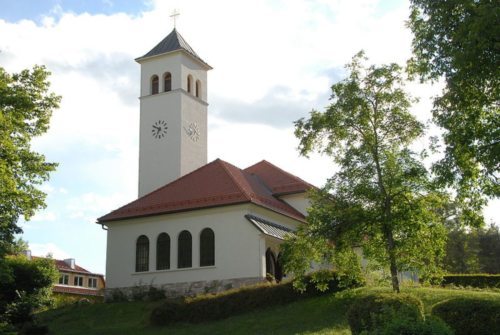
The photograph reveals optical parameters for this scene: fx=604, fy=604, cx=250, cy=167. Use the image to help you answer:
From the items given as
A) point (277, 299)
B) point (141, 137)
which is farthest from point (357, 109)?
point (141, 137)

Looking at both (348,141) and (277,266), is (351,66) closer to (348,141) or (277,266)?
(348,141)

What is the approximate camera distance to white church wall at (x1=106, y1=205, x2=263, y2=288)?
28.5 m

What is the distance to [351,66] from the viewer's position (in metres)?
19.0

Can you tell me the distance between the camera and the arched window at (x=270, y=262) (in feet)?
98.9

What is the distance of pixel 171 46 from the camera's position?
4284 cm

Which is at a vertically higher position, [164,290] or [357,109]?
[357,109]

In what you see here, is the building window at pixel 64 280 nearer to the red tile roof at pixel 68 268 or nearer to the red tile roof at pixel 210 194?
the red tile roof at pixel 68 268

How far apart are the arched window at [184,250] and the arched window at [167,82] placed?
14710 millimetres

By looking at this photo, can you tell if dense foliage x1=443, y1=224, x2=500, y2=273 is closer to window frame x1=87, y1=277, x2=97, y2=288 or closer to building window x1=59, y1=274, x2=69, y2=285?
building window x1=59, y1=274, x2=69, y2=285

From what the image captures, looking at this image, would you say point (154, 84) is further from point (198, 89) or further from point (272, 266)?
point (272, 266)

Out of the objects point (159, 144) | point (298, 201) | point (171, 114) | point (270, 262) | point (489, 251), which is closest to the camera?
point (270, 262)

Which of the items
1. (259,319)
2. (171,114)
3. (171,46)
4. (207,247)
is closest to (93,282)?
(171,114)

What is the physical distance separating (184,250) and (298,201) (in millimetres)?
8154

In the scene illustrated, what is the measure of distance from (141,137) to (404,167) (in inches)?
1050
